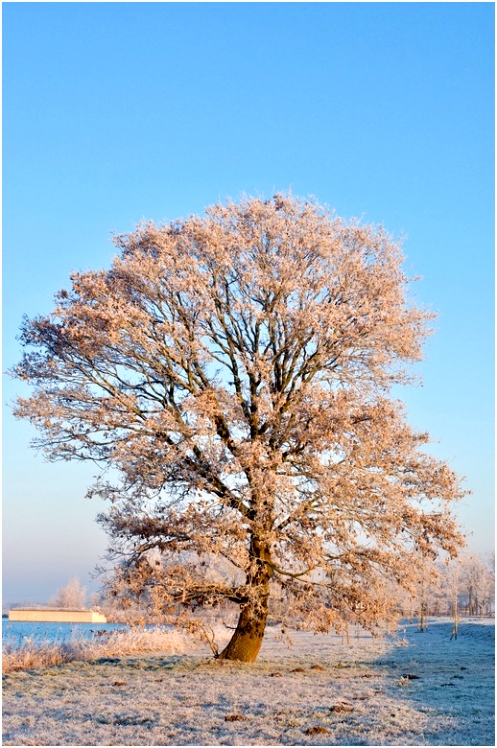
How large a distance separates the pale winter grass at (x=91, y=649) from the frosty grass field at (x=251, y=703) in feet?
4.10

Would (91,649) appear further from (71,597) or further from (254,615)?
(71,597)

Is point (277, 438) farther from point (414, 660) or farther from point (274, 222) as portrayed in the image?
point (414, 660)

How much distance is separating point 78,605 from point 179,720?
5749 cm

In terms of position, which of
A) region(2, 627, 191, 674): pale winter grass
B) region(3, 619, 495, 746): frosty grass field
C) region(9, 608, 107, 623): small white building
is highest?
region(3, 619, 495, 746): frosty grass field

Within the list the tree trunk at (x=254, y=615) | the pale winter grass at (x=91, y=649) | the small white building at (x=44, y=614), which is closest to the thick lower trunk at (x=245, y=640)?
the tree trunk at (x=254, y=615)

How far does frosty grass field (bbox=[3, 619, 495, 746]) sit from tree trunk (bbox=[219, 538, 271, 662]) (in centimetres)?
49

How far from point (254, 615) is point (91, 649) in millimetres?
Result: 6758

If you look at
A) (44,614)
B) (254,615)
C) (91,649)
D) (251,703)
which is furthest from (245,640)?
(44,614)

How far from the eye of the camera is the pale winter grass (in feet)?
64.2

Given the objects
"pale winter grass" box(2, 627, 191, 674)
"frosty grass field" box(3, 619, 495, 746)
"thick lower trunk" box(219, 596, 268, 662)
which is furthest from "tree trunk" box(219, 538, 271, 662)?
"pale winter grass" box(2, 627, 191, 674)

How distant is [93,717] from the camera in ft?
37.4

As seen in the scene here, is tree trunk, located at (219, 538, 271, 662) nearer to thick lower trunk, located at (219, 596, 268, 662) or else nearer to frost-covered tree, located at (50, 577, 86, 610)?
thick lower trunk, located at (219, 596, 268, 662)

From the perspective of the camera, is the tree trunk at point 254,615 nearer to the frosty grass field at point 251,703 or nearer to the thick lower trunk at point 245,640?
the thick lower trunk at point 245,640

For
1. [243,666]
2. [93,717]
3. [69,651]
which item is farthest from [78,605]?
[93,717]
